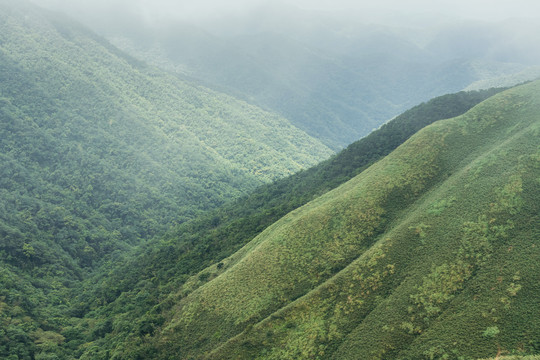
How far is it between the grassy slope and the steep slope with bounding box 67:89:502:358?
1729 cm

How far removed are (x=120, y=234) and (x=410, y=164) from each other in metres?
139

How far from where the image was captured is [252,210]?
158 meters

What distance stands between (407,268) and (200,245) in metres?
75.9

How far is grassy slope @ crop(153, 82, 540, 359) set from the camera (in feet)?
189

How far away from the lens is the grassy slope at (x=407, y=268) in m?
57.5

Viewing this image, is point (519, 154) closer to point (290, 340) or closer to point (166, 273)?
point (290, 340)

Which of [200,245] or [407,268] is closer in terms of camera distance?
[407,268]

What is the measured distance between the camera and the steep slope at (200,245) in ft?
320

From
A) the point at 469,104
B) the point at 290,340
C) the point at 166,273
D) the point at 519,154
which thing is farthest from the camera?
the point at 469,104

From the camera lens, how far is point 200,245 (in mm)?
130000

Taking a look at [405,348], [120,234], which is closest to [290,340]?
[405,348]

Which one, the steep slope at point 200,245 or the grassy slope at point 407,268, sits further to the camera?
the steep slope at point 200,245

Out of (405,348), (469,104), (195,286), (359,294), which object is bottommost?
(405,348)

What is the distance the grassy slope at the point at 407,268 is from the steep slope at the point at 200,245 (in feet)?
56.7
